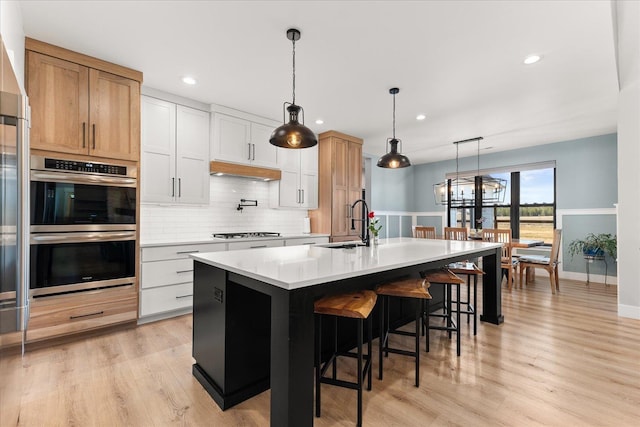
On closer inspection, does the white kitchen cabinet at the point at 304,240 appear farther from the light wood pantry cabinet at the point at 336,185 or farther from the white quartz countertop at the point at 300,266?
the white quartz countertop at the point at 300,266

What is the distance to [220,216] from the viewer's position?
4414mm

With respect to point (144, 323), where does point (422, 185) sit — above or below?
above

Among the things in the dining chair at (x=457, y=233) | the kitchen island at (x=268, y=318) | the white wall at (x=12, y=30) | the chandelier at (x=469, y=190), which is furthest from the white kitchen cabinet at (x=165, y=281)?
the chandelier at (x=469, y=190)

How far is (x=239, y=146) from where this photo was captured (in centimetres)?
429

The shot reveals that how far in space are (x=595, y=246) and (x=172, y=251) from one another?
6.72 metres

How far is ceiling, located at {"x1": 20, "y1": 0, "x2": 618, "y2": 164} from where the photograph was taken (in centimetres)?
226

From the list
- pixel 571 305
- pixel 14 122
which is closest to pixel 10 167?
pixel 14 122

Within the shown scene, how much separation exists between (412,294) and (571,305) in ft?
11.0

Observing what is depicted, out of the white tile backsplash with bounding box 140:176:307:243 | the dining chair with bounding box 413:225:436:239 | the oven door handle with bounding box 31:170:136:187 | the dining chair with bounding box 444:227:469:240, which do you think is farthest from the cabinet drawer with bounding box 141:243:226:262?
the dining chair with bounding box 444:227:469:240

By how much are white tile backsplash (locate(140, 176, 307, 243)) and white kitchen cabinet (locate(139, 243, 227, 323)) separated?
0.36 meters

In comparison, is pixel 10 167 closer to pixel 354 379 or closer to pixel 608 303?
pixel 354 379

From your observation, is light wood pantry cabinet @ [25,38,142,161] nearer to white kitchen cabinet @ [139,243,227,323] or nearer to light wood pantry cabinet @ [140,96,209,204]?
light wood pantry cabinet @ [140,96,209,204]

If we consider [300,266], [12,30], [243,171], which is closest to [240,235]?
[243,171]

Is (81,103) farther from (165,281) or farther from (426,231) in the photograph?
(426,231)
